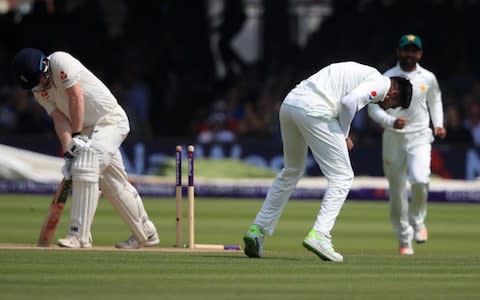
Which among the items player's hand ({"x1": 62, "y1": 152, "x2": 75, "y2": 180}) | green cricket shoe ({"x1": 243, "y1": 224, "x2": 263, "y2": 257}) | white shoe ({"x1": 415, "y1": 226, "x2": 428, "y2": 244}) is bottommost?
white shoe ({"x1": 415, "y1": 226, "x2": 428, "y2": 244})

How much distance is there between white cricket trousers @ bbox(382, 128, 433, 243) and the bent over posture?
2965 millimetres

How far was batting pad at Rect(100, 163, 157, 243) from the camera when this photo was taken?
35.7ft

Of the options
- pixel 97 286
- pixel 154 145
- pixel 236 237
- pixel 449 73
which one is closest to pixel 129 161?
pixel 154 145

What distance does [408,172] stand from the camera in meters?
13.0

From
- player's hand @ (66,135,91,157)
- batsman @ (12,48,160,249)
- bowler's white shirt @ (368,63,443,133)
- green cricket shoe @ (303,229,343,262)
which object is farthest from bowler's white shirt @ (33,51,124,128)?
bowler's white shirt @ (368,63,443,133)

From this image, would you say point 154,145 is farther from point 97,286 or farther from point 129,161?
point 97,286

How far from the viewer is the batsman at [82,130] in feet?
34.1

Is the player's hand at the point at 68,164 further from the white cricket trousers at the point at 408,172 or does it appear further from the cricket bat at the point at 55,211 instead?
the white cricket trousers at the point at 408,172

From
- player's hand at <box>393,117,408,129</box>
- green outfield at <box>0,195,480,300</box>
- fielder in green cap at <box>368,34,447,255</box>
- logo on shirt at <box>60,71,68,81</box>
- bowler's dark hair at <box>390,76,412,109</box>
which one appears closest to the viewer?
green outfield at <box>0,195,480,300</box>

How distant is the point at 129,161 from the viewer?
20609mm

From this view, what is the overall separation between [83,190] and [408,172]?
373 cm

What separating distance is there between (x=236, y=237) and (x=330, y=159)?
14.0 feet

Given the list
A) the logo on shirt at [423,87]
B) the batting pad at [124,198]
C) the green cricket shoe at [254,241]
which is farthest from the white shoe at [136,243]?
the logo on shirt at [423,87]

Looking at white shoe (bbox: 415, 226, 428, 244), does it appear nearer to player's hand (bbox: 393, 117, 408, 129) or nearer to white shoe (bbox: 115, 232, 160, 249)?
player's hand (bbox: 393, 117, 408, 129)
